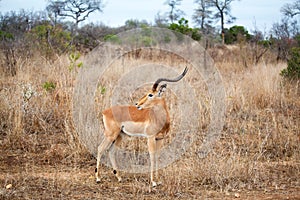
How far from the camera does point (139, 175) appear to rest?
522 centimetres

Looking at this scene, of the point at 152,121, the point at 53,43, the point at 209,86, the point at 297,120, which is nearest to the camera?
the point at 152,121

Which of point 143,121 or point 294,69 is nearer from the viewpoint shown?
point 143,121

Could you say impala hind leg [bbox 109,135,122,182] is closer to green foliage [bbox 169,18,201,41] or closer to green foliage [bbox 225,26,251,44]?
green foliage [bbox 169,18,201,41]

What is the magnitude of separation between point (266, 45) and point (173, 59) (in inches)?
175

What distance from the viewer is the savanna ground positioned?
465cm

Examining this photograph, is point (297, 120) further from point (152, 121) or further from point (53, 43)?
point (53, 43)

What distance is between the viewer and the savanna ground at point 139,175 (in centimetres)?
465

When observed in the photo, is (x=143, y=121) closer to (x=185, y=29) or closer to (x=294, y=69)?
(x=294, y=69)

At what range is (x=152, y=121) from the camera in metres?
4.90

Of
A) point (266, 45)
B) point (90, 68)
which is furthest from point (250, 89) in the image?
point (266, 45)

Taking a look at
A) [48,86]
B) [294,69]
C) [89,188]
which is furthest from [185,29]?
[89,188]

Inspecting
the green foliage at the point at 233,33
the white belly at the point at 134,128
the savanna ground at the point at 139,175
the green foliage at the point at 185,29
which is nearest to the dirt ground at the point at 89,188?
the savanna ground at the point at 139,175

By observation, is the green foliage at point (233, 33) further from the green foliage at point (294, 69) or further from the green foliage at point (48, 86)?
the green foliage at point (48, 86)

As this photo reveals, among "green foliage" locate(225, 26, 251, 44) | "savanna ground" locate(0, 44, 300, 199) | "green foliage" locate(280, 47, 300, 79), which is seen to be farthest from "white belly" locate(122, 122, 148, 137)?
"green foliage" locate(225, 26, 251, 44)
